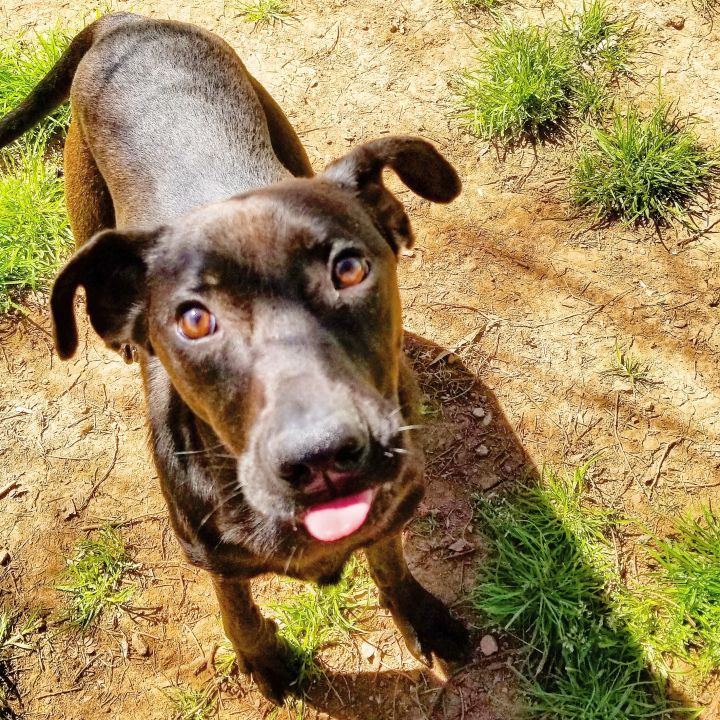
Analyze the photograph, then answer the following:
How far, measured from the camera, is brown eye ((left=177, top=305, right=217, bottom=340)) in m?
2.19

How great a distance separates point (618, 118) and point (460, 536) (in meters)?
2.52

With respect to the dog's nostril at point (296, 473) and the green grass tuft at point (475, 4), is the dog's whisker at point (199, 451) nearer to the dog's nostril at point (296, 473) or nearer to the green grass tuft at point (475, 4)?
the dog's nostril at point (296, 473)

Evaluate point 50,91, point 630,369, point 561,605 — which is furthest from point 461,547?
point 50,91

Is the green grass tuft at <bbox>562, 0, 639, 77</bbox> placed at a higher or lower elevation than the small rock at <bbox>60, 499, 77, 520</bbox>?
higher

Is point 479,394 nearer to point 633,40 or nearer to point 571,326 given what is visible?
point 571,326

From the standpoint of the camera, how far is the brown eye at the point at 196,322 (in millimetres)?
2186

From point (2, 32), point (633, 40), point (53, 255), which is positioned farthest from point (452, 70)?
point (2, 32)

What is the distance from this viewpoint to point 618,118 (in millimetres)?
4234

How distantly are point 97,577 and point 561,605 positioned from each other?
2.18 m

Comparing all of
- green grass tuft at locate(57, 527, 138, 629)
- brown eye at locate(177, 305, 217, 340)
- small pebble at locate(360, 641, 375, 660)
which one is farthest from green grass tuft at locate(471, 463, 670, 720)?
brown eye at locate(177, 305, 217, 340)

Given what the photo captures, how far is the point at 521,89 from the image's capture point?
4.40 meters

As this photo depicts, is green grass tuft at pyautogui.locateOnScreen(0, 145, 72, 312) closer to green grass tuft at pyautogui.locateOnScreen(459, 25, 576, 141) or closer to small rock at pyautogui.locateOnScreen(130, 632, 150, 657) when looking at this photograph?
small rock at pyautogui.locateOnScreen(130, 632, 150, 657)

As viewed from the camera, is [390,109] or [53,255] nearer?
[53,255]

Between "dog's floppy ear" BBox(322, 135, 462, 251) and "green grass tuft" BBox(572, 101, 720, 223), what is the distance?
180cm
